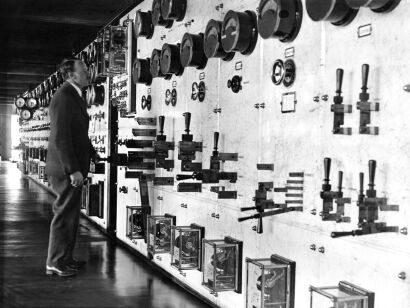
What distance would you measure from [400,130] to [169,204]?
100 inches

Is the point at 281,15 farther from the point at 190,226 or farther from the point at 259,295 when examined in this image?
the point at 190,226

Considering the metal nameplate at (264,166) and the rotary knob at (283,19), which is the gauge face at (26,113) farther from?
the rotary knob at (283,19)

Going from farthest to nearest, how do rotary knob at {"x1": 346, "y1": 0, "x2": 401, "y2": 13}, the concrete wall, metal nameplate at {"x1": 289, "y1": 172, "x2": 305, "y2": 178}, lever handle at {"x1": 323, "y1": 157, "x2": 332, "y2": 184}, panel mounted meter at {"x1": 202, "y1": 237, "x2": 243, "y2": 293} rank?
the concrete wall
panel mounted meter at {"x1": 202, "y1": 237, "x2": 243, "y2": 293}
metal nameplate at {"x1": 289, "y1": 172, "x2": 305, "y2": 178}
lever handle at {"x1": 323, "y1": 157, "x2": 332, "y2": 184}
rotary knob at {"x1": 346, "y1": 0, "x2": 401, "y2": 13}

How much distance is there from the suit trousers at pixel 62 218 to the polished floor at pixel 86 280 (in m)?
0.19

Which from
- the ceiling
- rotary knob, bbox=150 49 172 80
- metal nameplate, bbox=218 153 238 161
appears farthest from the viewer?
the ceiling

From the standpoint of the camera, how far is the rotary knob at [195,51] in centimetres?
360

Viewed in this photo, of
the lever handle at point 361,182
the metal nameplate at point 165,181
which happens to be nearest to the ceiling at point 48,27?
the metal nameplate at point 165,181

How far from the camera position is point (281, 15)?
2566mm

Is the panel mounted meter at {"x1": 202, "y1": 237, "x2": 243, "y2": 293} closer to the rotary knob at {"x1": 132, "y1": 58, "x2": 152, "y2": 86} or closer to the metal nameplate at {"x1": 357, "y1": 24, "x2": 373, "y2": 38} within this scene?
the metal nameplate at {"x1": 357, "y1": 24, "x2": 373, "y2": 38}

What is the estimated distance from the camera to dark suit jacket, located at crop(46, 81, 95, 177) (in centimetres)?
402

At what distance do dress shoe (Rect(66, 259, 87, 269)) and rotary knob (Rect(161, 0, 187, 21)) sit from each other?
6.53 ft

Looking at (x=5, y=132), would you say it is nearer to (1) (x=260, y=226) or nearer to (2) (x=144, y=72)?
(2) (x=144, y=72)

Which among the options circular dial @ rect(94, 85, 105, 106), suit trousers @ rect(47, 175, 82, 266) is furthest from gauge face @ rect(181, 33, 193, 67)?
circular dial @ rect(94, 85, 105, 106)

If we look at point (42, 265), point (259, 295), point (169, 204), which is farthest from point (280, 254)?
point (42, 265)
